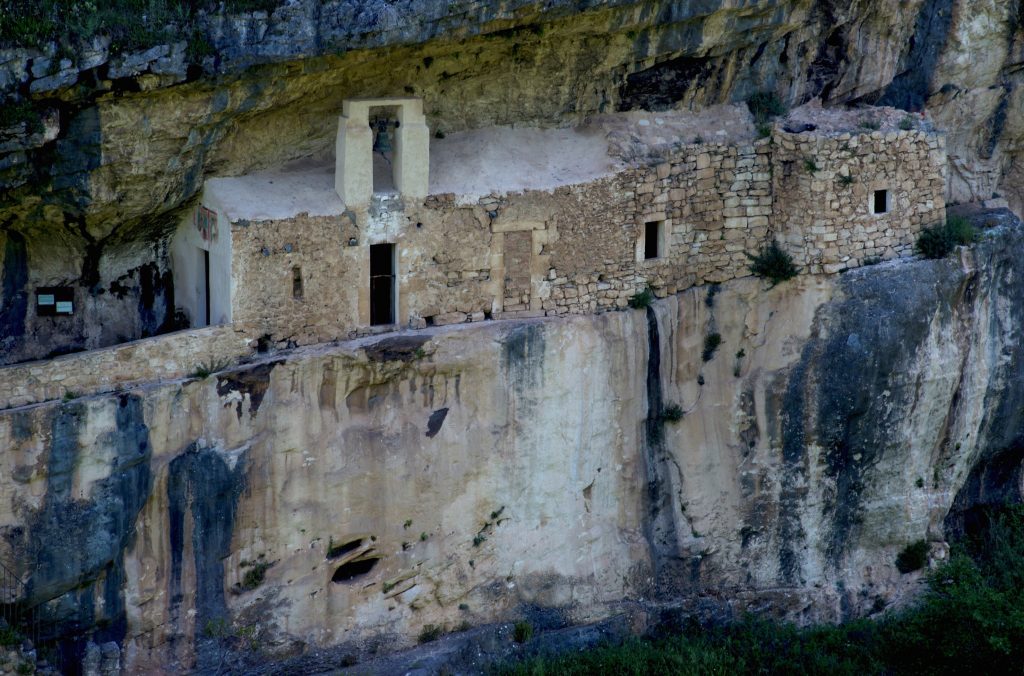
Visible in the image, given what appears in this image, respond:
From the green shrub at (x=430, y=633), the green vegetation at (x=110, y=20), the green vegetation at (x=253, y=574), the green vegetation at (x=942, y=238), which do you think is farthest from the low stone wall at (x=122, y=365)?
the green vegetation at (x=942, y=238)

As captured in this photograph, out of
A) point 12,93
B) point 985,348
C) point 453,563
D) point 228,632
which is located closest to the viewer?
point 12,93

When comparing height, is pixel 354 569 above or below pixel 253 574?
below

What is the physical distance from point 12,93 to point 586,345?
25.2 feet

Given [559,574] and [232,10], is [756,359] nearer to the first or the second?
[559,574]

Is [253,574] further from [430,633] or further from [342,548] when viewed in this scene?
[430,633]

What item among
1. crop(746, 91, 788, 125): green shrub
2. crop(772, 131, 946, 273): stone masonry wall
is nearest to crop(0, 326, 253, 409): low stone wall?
crop(772, 131, 946, 273): stone masonry wall

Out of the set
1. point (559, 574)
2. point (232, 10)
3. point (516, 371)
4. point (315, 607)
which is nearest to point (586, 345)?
point (516, 371)

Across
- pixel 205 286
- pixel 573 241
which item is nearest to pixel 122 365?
pixel 205 286

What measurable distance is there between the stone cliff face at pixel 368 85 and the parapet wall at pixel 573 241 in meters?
1.09

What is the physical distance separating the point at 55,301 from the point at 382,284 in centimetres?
376

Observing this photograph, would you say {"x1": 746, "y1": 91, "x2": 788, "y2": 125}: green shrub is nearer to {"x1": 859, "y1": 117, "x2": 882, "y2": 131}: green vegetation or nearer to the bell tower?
{"x1": 859, "y1": 117, "x2": 882, "y2": 131}: green vegetation

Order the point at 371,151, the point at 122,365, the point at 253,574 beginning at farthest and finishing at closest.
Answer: the point at 371,151 → the point at 253,574 → the point at 122,365

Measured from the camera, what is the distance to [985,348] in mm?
26438

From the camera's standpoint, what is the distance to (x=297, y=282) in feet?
75.7
